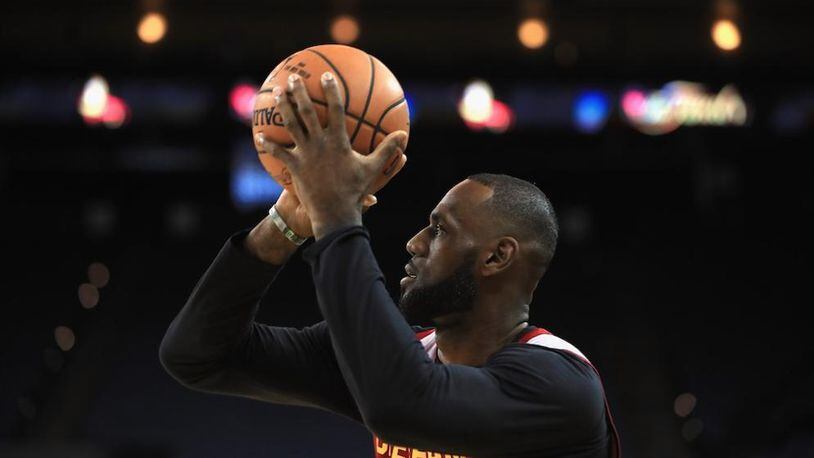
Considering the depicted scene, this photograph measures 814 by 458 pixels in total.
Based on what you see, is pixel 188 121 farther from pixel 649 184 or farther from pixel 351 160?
pixel 351 160

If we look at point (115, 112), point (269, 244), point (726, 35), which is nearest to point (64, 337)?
point (115, 112)

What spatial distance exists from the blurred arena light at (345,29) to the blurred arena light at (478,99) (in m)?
1.59

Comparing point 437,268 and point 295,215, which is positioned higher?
point 295,215

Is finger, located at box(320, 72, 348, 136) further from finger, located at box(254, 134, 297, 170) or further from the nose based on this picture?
the nose

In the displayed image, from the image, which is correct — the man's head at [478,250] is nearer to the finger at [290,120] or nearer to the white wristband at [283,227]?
the white wristband at [283,227]

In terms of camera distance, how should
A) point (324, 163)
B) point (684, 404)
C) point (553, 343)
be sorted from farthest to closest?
1. point (684, 404)
2. point (553, 343)
3. point (324, 163)

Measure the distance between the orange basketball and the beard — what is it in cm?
39

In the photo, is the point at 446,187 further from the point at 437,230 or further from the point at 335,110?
the point at 335,110

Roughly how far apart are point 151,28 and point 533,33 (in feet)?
15.1

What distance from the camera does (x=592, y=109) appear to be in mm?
13094

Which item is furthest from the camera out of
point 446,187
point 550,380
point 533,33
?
point 446,187

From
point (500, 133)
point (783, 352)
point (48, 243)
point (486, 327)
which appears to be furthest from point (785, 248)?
point (486, 327)

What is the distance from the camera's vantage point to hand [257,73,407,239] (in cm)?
238

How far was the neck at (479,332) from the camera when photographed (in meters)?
2.98
